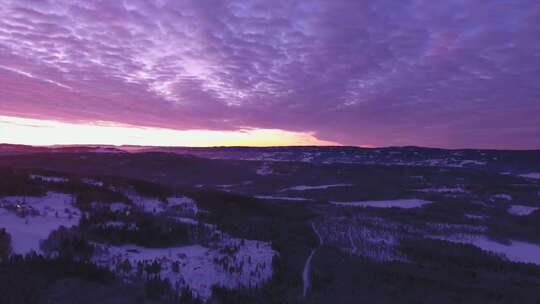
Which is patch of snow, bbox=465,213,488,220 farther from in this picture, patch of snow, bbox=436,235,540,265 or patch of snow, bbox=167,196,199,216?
patch of snow, bbox=167,196,199,216

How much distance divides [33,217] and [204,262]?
5.91 meters

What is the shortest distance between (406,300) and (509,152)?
478ft

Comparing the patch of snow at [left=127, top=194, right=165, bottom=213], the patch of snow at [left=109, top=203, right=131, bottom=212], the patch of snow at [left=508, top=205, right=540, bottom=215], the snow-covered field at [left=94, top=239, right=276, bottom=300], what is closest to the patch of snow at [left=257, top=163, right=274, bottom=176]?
the patch of snow at [left=508, top=205, right=540, bottom=215]

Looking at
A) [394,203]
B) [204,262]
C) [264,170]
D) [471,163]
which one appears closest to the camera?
[204,262]

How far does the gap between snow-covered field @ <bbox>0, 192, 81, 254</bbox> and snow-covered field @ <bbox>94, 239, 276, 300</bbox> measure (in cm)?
182

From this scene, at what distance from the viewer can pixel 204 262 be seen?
10.6m

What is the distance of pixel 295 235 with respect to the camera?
17.3m

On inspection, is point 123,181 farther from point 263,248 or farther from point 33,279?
point 33,279

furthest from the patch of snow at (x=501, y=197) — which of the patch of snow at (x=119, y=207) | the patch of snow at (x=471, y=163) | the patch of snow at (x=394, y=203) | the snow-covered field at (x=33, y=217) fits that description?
the patch of snow at (x=471, y=163)

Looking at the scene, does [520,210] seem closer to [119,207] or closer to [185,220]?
[185,220]

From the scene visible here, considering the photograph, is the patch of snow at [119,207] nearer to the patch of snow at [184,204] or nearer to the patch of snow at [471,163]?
the patch of snow at [184,204]

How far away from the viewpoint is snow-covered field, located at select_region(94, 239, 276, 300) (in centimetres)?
917

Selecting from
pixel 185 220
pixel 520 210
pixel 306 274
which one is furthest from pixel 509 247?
pixel 520 210

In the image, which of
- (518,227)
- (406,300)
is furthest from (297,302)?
(518,227)
